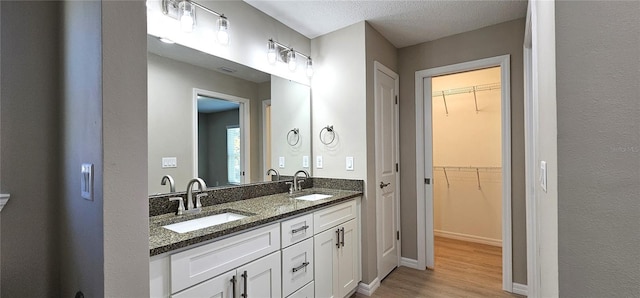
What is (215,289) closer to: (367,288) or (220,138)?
(220,138)

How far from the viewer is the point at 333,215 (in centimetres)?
204

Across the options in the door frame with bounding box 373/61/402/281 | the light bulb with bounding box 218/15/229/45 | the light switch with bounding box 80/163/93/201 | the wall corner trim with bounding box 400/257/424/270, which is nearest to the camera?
the light switch with bounding box 80/163/93/201

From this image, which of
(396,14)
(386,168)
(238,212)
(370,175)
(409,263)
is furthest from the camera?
(409,263)

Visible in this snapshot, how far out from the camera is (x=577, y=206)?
2.42 feet

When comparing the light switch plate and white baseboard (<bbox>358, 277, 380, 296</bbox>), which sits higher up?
the light switch plate

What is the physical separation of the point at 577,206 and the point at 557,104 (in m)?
0.29

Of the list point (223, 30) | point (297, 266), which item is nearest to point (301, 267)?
point (297, 266)

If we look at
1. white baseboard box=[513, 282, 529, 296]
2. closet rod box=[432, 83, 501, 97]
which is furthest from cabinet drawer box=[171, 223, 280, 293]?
closet rod box=[432, 83, 501, 97]

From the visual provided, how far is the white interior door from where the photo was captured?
8.38 ft

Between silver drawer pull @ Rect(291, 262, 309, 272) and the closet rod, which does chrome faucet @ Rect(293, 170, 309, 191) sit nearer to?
silver drawer pull @ Rect(291, 262, 309, 272)

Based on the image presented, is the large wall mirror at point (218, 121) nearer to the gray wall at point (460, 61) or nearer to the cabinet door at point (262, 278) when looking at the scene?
the cabinet door at point (262, 278)

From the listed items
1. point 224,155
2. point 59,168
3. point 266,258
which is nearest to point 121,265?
point 59,168

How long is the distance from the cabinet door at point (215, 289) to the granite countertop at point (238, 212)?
199 millimetres

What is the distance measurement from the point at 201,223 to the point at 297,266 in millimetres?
641
